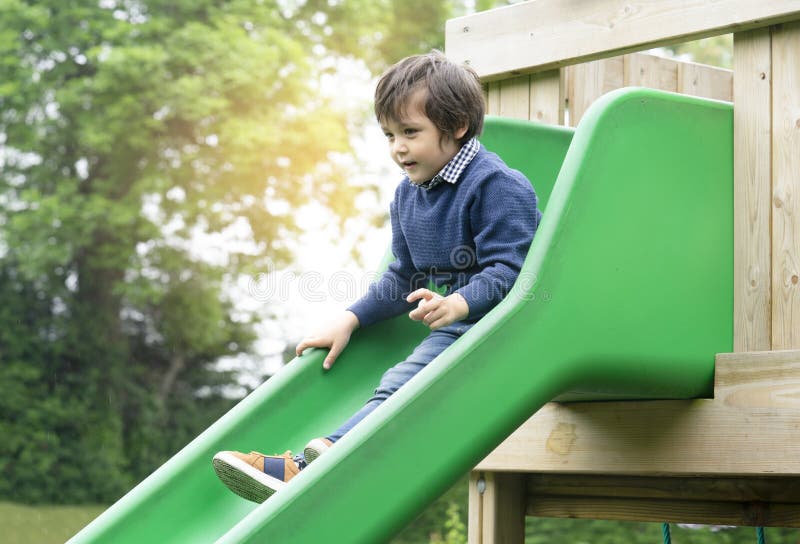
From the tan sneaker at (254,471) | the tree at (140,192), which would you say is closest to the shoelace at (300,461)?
the tan sneaker at (254,471)

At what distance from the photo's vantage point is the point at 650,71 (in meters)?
3.78

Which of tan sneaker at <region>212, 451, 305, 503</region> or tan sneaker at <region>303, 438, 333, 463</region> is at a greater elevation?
tan sneaker at <region>303, 438, 333, 463</region>

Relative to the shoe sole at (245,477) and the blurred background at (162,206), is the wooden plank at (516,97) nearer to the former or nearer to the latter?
the shoe sole at (245,477)

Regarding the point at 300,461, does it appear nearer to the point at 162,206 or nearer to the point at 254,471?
the point at 254,471

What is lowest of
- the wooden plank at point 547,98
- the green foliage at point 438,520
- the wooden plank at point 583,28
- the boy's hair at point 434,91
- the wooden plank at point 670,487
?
the green foliage at point 438,520

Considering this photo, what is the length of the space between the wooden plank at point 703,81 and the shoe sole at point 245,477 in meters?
2.56

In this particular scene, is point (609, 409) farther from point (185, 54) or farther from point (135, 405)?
point (135, 405)

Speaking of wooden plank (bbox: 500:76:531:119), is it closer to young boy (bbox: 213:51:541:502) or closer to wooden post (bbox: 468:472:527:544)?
young boy (bbox: 213:51:541:502)

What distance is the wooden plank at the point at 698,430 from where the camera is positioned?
216 cm

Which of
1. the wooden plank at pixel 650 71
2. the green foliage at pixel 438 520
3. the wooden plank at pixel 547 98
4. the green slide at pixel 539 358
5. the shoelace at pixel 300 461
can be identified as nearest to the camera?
the green slide at pixel 539 358

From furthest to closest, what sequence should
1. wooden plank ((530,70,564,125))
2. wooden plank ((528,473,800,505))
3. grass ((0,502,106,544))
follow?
grass ((0,502,106,544)) → wooden plank ((530,70,564,125)) → wooden plank ((528,473,800,505))

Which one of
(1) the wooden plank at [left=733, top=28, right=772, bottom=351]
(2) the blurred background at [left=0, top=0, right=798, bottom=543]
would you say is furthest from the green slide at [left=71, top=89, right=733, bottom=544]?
(2) the blurred background at [left=0, top=0, right=798, bottom=543]

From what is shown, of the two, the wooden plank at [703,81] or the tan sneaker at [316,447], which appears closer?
the tan sneaker at [316,447]

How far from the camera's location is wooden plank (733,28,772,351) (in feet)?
7.59
